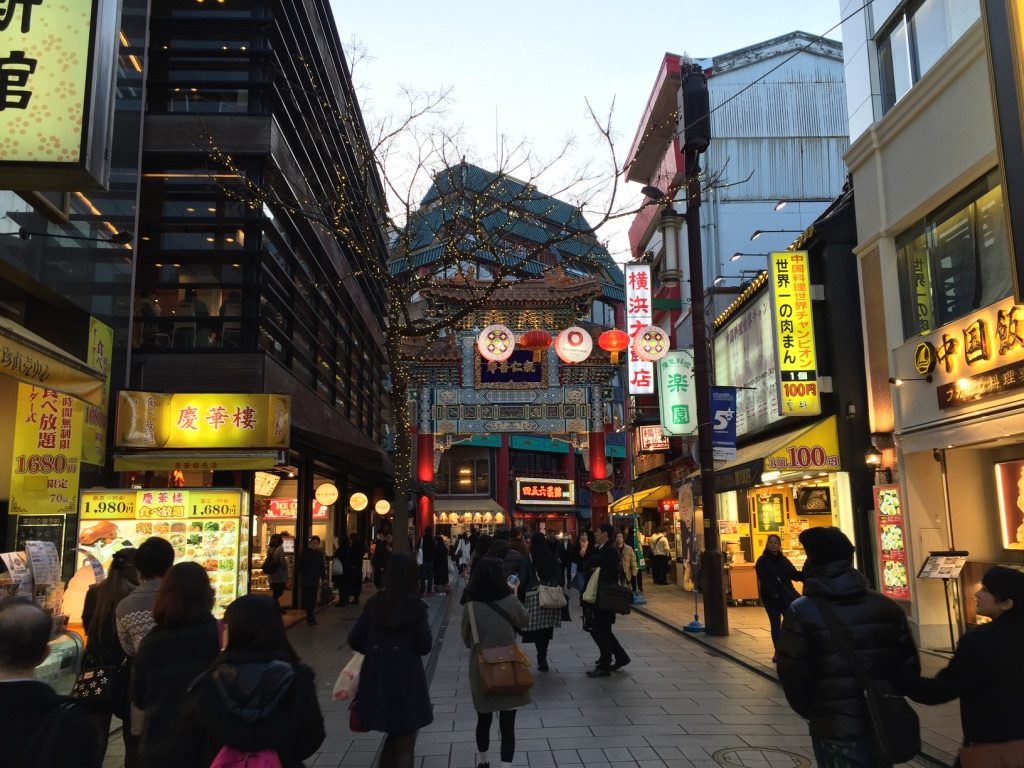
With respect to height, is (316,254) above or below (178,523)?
above

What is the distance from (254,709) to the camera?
10.5 feet

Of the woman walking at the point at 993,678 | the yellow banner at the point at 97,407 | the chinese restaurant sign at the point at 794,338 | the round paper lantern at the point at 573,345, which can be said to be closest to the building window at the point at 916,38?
the chinese restaurant sign at the point at 794,338

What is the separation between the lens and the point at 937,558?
1038 cm

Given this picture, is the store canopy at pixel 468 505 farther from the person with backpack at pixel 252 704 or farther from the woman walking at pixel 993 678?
the person with backpack at pixel 252 704

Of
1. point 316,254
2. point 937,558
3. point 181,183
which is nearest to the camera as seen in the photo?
point 937,558

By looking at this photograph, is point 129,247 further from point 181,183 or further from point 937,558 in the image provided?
point 937,558

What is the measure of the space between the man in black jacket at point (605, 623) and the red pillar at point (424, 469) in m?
24.7

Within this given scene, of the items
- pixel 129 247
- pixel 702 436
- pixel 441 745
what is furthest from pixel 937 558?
pixel 129 247

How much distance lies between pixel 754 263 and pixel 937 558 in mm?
18482

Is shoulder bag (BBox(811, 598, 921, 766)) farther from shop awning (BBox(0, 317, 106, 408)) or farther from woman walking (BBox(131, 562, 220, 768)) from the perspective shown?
shop awning (BBox(0, 317, 106, 408))

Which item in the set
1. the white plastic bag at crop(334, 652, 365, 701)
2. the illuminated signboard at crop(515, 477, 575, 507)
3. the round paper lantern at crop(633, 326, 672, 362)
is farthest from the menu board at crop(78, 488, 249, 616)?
the illuminated signboard at crop(515, 477, 575, 507)

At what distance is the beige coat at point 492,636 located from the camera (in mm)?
6301

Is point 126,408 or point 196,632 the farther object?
point 126,408

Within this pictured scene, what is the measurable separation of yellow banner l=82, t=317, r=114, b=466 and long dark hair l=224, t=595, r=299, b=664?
28.4 feet
